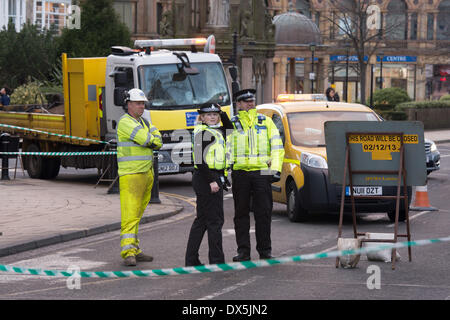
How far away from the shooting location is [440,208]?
1700 cm

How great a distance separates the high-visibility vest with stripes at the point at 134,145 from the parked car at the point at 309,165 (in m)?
3.66

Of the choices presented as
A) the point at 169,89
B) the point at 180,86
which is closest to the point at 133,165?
the point at 169,89

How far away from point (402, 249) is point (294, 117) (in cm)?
428

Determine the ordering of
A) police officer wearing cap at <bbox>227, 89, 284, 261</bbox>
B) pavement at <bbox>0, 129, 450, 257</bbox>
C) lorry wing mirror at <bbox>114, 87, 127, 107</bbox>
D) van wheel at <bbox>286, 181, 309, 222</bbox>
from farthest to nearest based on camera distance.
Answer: lorry wing mirror at <bbox>114, 87, 127, 107</bbox>
van wheel at <bbox>286, 181, 309, 222</bbox>
pavement at <bbox>0, 129, 450, 257</bbox>
police officer wearing cap at <bbox>227, 89, 284, 261</bbox>

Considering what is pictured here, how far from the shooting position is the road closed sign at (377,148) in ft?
37.1

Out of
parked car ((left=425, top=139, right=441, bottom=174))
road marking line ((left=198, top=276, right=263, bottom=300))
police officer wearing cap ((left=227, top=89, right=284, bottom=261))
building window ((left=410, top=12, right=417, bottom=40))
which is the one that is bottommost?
road marking line ((left=198, top=276, right=263, bottom=300))

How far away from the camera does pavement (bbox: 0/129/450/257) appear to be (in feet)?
43.3

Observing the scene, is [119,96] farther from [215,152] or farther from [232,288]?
[232,288]

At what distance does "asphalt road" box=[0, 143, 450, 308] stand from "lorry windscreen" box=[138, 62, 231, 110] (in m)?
5.78

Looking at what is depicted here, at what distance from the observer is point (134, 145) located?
11.4 meters

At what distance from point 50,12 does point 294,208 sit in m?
58.7

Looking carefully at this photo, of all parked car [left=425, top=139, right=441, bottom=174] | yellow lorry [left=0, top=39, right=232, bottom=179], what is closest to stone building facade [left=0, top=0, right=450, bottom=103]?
yellow lorry [left=0, top=39, right=232, bottom=179]

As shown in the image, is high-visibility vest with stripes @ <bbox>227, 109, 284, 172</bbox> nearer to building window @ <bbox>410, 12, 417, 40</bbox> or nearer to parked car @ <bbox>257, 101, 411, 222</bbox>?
parked car @ <bbox>257, 101, 411, 222</bbox>
